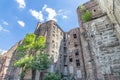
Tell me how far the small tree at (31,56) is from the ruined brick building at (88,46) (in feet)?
10.4

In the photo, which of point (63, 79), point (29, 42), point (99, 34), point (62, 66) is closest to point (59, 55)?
point (62, 66)

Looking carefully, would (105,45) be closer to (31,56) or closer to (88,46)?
(88,46)

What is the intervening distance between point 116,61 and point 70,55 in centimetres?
2722

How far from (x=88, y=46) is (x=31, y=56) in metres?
12.3

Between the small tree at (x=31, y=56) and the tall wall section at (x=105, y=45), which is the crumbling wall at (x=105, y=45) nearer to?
the tall wall section at (x=105, y=45)

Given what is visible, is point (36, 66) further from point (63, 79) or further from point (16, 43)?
point (16, 43)

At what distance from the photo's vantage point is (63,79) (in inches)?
1195

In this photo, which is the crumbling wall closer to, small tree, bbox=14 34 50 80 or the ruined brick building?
the ruined brick building

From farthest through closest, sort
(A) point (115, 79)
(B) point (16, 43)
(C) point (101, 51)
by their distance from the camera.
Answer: (B) point (16, 43) < (C) point (101, 51) < (A) point (115, 79)

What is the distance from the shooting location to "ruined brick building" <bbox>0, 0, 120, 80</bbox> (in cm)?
414

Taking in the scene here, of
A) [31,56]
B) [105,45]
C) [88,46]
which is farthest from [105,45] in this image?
[31,56]

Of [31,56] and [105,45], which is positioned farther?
[31,56]

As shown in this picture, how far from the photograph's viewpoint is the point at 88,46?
2470 centimetres

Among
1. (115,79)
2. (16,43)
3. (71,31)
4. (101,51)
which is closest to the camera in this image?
(115,79)
